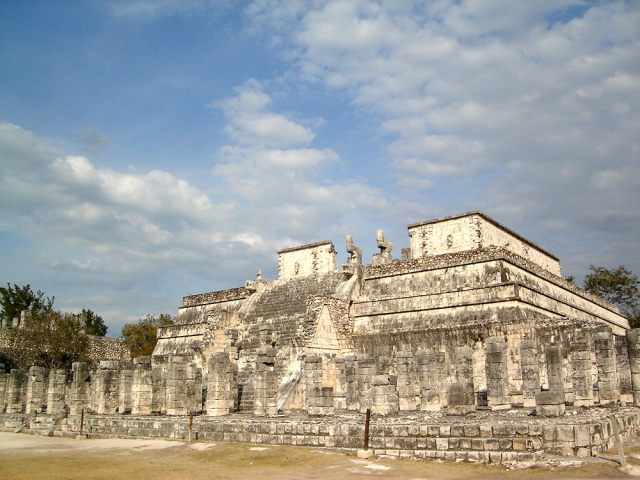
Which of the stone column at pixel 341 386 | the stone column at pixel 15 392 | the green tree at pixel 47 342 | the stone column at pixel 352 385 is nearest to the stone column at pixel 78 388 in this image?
the stone column at pixel 15 392

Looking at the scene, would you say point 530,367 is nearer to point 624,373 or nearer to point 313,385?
point 624,373

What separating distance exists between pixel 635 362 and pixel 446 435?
734 centimetres

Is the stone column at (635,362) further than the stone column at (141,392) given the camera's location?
No

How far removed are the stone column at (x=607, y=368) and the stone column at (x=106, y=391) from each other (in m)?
17.4

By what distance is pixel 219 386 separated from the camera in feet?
62.7

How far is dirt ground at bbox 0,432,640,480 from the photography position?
354 inches

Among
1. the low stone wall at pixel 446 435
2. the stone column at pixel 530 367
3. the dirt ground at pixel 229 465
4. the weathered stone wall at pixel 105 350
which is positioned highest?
the weathered stone wall at pixel 105 350

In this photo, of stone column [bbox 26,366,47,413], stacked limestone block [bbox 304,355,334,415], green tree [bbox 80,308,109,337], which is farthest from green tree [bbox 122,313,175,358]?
stacked limestone block [bbox 304,355,334,415]

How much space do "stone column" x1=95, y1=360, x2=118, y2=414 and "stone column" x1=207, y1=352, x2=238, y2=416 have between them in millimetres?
5532

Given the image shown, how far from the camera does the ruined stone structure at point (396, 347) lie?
1556cm

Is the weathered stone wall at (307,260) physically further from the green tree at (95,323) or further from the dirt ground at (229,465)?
the green tree at (95,323)

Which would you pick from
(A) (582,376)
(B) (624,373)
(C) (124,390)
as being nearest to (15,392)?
(C) (124,390)

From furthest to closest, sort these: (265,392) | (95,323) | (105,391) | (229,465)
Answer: (95,323)
(105,391)
(265,392)
(229,465)

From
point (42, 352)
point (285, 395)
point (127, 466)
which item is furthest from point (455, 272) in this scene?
point (42, 352)
